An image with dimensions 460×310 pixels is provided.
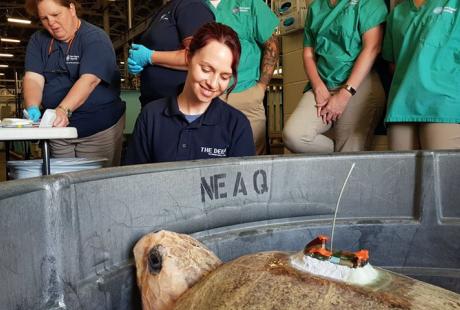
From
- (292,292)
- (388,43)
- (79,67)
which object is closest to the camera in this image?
(292,292)

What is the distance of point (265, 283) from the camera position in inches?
27.2

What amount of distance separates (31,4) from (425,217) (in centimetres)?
183

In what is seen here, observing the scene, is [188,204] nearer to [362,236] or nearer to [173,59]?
[362,236]

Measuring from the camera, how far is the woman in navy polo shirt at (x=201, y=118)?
4.48 ft

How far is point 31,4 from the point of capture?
190 centimetres

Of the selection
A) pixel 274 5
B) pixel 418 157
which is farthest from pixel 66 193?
pixel 274 5

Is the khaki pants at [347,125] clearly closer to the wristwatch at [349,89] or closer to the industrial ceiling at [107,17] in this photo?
the wristwatch at [349,89]

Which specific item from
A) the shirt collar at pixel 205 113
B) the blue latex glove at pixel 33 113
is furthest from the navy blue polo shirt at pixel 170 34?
the blue latex glove at pixel 33 113

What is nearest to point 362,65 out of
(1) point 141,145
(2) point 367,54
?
(2) point 367,54

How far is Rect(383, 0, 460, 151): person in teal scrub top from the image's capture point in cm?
148

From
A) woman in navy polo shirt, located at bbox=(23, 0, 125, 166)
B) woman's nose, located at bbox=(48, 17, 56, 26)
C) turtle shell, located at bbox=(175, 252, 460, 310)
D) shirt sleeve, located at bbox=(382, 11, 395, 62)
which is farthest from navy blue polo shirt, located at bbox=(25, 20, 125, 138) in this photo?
turtle shell, located at bbox=(175, 252, 460, 310)

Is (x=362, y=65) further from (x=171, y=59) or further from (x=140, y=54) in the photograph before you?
(x=140, y=54)

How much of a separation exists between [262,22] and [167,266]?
1.63 metres

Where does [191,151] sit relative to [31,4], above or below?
below
